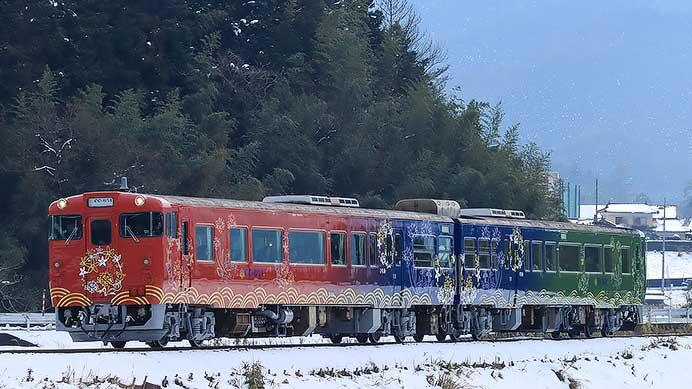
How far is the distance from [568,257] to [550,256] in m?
0.80

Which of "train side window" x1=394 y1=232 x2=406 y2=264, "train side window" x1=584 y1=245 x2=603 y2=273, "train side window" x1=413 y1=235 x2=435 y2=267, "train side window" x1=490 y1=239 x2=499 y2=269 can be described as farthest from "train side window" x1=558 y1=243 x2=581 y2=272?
"train side window" x1=394 y1=232 x2=406 y2=264

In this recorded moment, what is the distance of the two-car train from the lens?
25.6 metres

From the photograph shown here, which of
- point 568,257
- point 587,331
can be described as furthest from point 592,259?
point 587,331

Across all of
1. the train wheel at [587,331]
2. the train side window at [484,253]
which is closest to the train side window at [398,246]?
the train side window at [484,253]

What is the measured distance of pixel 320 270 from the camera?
97.5 feet

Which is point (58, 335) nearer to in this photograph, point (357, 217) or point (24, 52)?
point (357, 217)

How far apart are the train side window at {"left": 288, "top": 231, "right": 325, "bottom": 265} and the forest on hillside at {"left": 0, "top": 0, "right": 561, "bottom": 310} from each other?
2603 cm

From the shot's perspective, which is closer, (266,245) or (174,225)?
(174,225)

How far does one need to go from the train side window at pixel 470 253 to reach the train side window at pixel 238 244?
29.0ft

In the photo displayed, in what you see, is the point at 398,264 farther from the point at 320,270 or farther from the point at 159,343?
the point at 159,343

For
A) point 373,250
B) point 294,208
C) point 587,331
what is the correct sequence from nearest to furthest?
point 294,208 → point 373,250 → point 587,331

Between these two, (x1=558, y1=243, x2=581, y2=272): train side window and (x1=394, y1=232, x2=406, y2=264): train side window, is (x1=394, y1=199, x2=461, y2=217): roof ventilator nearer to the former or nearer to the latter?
(x1=394, y1=232, x2=406, y2=264): train side window

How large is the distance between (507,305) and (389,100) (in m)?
43.6

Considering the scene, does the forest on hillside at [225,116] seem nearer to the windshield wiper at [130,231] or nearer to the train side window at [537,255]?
the train side window at [537,255]
